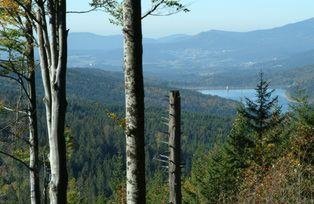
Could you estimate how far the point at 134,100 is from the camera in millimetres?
7145

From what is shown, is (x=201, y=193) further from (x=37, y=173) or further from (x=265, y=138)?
(x=37, y=173)

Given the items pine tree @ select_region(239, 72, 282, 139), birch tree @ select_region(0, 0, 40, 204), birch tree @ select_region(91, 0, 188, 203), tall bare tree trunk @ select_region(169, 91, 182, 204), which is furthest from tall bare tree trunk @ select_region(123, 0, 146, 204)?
pine tree @ select_region(239, 72, 282, 139)

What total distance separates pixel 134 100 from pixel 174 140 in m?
3.36

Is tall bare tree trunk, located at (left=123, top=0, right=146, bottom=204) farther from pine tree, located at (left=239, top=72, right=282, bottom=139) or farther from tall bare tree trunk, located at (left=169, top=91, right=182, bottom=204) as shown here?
pine tree, located at (left=239, top=72, right=282, bottom=139)

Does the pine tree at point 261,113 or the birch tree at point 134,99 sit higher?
the birch tree at point 134,99

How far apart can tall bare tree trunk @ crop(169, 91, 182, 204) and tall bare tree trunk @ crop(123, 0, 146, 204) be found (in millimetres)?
2948

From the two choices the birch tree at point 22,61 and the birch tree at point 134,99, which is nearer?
the birch tree at point 134,99

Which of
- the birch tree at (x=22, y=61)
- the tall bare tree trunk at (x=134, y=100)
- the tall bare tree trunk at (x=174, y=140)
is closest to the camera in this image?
the tall bare tree trunk at (x=134, y=100)

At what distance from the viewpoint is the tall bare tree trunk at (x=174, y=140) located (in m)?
10.1

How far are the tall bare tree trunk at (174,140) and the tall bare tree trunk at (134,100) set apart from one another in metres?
2.95

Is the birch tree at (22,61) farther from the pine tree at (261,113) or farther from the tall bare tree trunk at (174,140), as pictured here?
the pine tree at (261,113)

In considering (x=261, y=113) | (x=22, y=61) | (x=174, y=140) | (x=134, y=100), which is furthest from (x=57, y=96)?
(x=261, y=113)

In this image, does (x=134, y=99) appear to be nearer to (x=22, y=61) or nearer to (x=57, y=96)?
(x=57, y=96)

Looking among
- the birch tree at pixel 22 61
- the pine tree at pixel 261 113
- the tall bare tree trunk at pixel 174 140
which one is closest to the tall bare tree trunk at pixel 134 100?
the tall bare tree trunk at pixel 174 140
